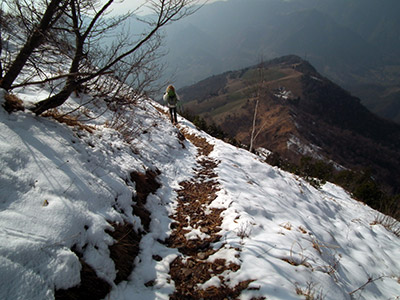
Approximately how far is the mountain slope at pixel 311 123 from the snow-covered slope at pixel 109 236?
342ft

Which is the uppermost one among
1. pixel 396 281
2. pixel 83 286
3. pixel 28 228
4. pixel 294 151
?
pixel 28 228

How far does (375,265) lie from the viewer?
15.3 feet

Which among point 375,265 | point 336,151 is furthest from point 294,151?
point 375,265

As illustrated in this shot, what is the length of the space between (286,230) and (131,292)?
3028 mm

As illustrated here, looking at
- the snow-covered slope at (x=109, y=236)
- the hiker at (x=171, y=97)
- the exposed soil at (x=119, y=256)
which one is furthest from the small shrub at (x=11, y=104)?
the hiker at (x=171, y=97)

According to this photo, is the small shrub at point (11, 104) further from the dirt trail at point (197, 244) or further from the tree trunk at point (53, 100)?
the dirt trail at point (197, 244)

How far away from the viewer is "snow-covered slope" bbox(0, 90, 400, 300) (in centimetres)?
207

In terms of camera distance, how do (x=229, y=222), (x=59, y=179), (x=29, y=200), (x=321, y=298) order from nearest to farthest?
1. (x=29, y=200)
2. (x=321, y=298)
3. (x=59, y=179)
4. (x=229, y=222)

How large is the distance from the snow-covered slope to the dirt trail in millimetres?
81

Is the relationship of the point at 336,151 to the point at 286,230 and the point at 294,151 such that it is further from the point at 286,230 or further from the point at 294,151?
the point at 286,230

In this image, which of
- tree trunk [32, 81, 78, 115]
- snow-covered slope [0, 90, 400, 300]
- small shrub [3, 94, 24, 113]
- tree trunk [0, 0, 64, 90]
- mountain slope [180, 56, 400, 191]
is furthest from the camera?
mountain slope [180, 56, 400, 191]

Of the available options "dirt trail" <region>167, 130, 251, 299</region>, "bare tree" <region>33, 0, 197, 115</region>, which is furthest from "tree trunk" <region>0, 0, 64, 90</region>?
"dirt trail" <region>167, 130, 251, 299</region>

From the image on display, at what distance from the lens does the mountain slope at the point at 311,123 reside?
110 m

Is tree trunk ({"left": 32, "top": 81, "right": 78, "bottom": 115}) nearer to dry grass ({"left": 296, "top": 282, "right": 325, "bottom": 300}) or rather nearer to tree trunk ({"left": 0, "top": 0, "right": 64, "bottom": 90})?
tree trunk ({"left": 0, "top": 0, "right": 64, "bottom": 90})
